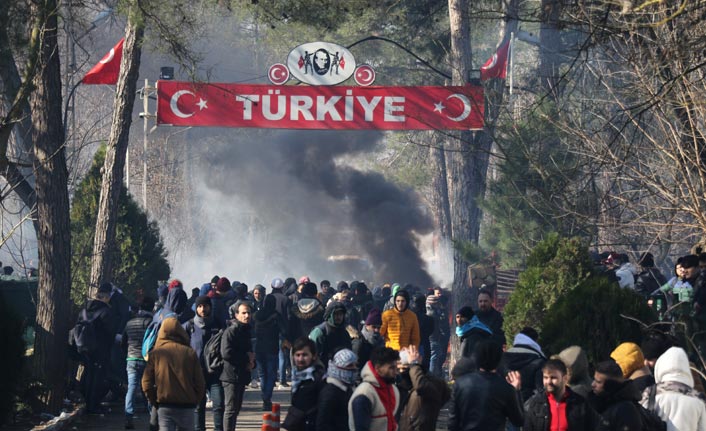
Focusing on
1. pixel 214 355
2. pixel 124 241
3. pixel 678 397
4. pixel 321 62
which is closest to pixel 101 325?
pixel 214 355

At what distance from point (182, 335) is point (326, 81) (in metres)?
10.7

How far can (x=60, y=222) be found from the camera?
1489cm

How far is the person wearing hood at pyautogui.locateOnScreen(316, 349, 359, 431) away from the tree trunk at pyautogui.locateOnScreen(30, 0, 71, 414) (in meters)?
7.20

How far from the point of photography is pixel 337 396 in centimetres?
823

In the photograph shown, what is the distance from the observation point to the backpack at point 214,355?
39.5 feet

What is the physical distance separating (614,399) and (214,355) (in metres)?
5.44

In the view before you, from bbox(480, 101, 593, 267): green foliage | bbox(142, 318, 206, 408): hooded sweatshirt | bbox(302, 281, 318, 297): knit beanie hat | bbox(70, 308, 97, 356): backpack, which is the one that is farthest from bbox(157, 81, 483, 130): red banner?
bbox(142, 318, 206, 408): hooded sweatshirt

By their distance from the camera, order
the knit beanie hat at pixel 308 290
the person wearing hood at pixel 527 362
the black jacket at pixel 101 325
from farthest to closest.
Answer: the knit beanie hat at pixel 308 290
the black jacket at pixel 101 325
the person wearing hood at pixel 527 362

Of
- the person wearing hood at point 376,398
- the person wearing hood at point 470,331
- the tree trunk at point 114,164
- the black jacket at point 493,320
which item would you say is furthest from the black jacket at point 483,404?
the tree trunk at point 114,164

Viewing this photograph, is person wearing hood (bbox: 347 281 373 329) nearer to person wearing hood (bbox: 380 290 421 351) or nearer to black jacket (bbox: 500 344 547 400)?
person wearing hood (bbox: 380 290 421 351)

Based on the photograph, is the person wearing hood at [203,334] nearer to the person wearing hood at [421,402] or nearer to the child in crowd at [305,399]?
the child in crowd at [305,399]

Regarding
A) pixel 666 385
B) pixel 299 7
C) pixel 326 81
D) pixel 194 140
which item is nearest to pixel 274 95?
pixel 326 81

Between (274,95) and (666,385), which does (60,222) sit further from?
(666,385)

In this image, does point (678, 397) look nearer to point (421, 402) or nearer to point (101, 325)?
point (421, 402)
